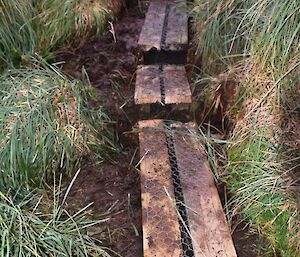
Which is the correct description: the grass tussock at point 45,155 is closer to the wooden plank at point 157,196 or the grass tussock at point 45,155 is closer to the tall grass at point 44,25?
the wooden plank at point 157,196

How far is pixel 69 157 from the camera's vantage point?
222 cm

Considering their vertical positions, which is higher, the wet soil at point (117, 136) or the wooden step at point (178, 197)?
the wooden step at point (178, 197)

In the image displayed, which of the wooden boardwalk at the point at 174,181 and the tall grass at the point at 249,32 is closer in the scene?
the wooden boardwalk at the point at 174,181

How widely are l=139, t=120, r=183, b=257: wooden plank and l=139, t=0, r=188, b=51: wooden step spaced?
68 centimetres

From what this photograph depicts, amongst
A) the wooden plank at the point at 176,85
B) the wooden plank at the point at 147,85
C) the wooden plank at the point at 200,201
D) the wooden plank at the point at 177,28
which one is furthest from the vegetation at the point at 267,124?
the wooden plank at the point at 177,28

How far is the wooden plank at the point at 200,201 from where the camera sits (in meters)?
1.65

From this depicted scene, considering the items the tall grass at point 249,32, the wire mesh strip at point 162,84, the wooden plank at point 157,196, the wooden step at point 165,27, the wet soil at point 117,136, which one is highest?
the tall grass at point 249,32

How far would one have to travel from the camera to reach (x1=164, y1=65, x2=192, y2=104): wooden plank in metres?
2.39

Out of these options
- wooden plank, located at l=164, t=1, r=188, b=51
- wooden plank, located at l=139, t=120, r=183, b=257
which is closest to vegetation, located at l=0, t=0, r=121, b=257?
wooden plank, located at l=139, t=120, r=183, b=257

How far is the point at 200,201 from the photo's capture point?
1.85m

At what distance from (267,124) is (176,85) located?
0.70 m

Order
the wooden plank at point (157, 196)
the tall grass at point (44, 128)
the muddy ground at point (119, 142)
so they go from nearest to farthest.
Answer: the wooden plank at point (157, 196)
the muddy ground at point (119, 142)
the tall grass at point (44, 128)

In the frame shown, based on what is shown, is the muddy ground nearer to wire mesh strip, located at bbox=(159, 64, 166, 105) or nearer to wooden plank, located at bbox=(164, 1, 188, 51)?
wire mesh strip, located at bbox=(159, 64, 166, 105)

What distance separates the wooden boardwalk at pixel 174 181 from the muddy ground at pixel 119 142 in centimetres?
13
